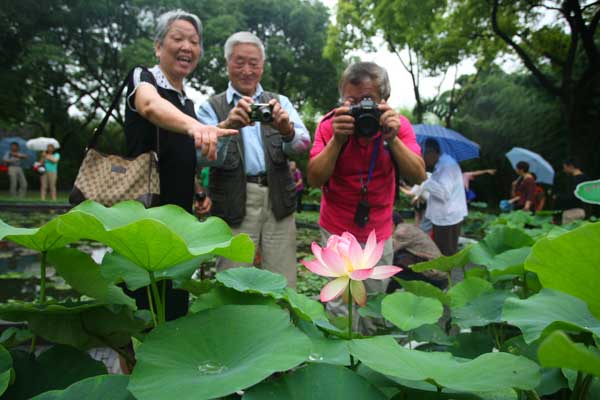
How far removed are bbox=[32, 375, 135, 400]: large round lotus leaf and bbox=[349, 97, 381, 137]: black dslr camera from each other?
138 centimetres

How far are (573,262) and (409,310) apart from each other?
0.58 metres

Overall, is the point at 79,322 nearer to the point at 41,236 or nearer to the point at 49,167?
the point at 41,236

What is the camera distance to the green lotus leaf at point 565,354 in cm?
41

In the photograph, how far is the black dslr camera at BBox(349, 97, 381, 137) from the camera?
1808mm

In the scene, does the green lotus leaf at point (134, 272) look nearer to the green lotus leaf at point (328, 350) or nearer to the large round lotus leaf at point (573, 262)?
the green lotus leaf at point (328, 350)

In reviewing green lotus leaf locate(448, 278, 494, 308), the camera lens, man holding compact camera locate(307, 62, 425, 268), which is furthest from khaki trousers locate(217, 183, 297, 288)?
green lotus leaf locate(448, 278, 494, 308)

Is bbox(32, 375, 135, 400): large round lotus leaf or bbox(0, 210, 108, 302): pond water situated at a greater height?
bbox(32, 375, 135, 400): large round lotus leaf

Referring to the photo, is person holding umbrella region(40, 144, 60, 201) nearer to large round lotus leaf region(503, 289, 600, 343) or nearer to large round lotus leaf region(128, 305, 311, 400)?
large round lotus leaf region(128, 305, 311, 400)

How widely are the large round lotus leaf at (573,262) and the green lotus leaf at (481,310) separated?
42 cm

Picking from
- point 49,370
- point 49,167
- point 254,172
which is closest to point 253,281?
point 49,370

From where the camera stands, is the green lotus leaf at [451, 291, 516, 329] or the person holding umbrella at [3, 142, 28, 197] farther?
the person holding umbrella at [3, 142, 28, 197]

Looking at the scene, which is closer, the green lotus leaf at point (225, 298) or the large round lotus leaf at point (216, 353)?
the large round lotus leaf at point (216, 353)

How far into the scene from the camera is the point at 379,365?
1.85ft

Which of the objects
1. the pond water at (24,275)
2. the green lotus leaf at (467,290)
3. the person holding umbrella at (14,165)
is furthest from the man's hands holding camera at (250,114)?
the person holding umbrella at (14,165)
